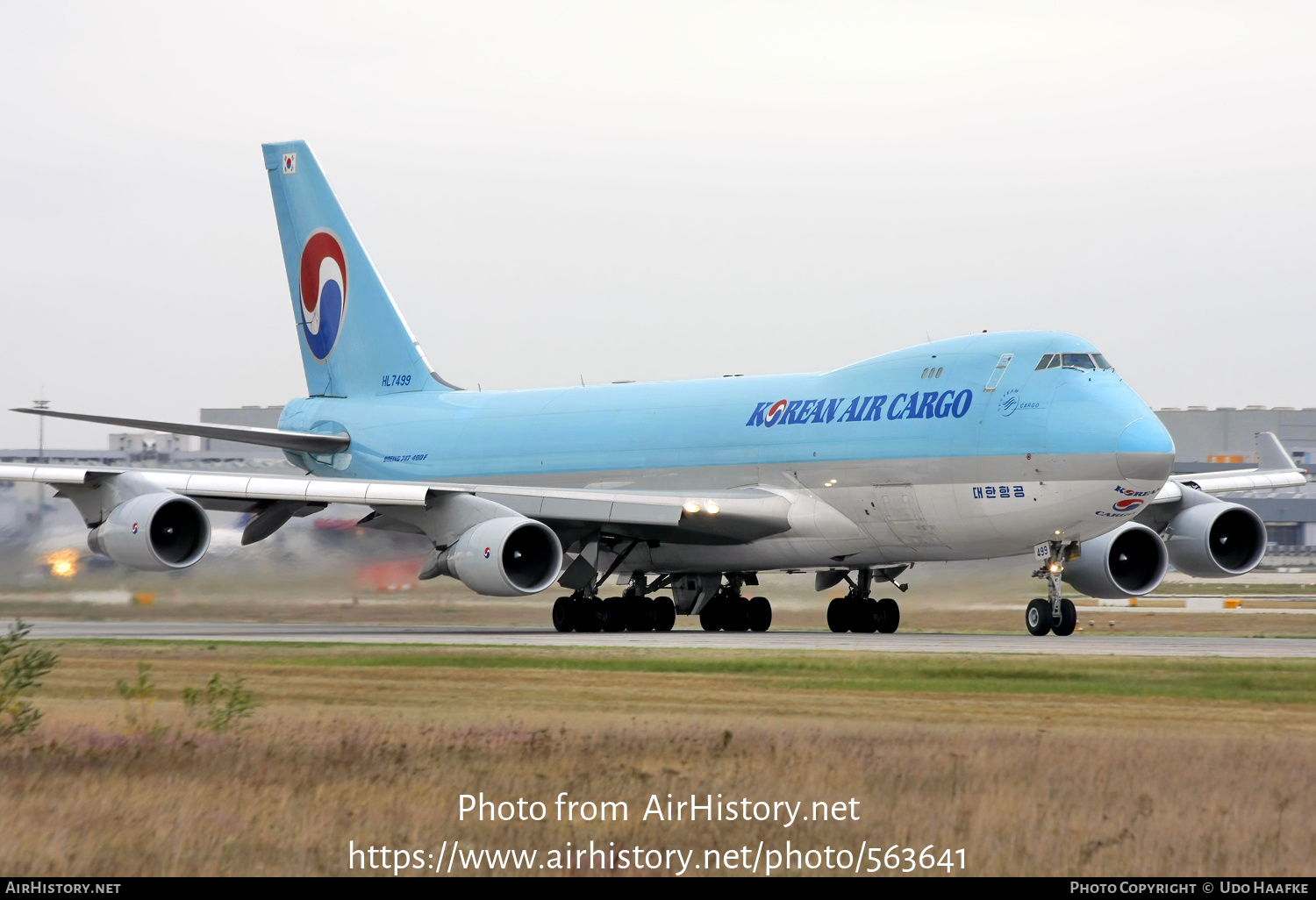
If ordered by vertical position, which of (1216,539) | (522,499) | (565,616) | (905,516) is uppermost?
(522,499)

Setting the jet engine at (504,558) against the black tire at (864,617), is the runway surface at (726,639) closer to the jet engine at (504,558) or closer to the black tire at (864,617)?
the jet engine at (504,558)

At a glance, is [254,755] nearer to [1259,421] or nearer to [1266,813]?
[1266,813]

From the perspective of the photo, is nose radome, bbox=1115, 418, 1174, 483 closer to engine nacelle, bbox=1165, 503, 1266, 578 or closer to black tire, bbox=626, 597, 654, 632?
engine nacelle, bbox=1165, 503, 1266, 578

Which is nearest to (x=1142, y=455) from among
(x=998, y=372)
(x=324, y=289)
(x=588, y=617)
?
(x=998, y=372)

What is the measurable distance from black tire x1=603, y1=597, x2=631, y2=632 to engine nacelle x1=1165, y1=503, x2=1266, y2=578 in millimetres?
9549

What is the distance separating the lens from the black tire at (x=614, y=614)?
30.4m

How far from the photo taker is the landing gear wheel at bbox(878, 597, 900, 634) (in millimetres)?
29828

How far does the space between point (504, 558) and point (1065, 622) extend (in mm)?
8694

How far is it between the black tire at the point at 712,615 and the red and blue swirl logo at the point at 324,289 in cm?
1165

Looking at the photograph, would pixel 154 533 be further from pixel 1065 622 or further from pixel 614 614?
pixel 1065 622

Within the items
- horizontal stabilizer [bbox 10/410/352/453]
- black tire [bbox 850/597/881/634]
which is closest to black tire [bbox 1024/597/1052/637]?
black tire [bbox 850/597/881/634]

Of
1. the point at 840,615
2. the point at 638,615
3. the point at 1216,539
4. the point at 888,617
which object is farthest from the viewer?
the point at 638,615

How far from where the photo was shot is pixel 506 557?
27234mm
